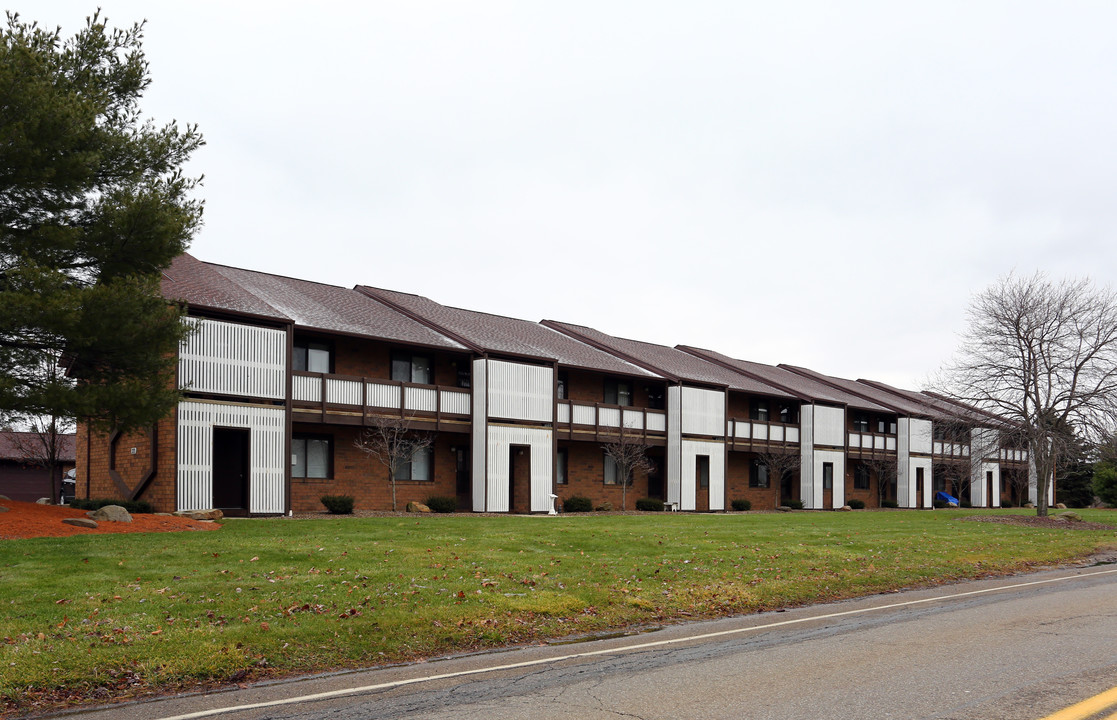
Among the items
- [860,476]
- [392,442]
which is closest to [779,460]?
[860,476]

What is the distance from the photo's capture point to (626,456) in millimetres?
36438

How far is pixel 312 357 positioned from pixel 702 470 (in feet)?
60.9

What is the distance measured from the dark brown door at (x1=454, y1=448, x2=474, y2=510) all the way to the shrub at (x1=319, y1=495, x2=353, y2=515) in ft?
21.2

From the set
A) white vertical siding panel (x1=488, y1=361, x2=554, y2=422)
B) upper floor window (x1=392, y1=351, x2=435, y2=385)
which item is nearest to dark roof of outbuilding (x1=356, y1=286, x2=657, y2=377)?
white vertical siding panel (x1=488, y1=361, x2=554, y2=422)

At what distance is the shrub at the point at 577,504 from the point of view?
1347 inches

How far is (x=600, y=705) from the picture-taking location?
716 cm

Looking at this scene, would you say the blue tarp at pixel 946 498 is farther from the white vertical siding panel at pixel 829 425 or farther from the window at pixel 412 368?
the window at pixel 412 368

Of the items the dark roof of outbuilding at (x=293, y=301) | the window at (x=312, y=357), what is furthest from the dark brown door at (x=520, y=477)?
the window at (x=312, y=357)

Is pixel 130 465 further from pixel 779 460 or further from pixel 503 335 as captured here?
pixel 779 460

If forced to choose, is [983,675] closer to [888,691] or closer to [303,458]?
[888,691]

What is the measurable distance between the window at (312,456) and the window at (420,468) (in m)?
2.54

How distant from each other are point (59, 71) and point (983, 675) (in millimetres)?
20053

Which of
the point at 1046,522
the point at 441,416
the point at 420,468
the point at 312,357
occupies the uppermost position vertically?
the point at 312,357

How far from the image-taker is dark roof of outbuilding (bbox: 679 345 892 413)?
4756 cm
